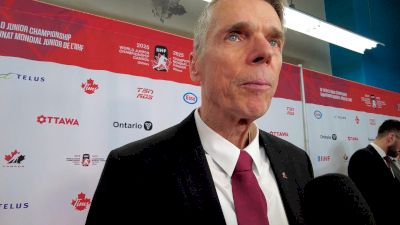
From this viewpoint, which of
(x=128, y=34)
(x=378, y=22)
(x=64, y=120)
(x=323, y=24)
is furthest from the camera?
(x=378, y=22)

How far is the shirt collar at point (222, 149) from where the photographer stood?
0.80m

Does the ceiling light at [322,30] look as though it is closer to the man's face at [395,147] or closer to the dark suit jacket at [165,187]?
the man's face at [395,147]

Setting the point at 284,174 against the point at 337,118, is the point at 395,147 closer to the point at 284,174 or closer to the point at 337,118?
the point at 337,118

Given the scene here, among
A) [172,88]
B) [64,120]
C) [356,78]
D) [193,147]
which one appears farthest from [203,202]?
[356,78]

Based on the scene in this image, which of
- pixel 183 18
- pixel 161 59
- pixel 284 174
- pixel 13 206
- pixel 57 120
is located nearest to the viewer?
pixel 284 174

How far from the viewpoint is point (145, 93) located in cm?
192

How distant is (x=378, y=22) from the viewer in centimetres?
448

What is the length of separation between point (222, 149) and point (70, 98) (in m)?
1.16

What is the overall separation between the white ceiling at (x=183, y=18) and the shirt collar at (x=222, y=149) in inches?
86.5

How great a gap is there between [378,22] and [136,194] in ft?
16.3

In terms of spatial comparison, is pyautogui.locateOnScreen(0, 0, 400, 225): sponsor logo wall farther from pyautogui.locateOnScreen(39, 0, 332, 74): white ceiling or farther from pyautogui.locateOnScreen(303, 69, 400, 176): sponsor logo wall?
pyautogui.locateOnScreen(303, 69, 400, 176): sponsor logo wall

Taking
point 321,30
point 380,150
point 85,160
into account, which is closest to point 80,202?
point 85,160

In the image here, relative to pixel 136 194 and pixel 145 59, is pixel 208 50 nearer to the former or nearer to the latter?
pixel 136 194

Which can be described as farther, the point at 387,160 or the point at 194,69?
the point at 387,160
